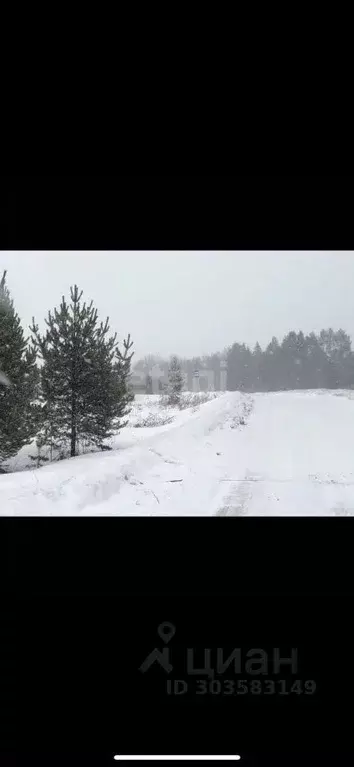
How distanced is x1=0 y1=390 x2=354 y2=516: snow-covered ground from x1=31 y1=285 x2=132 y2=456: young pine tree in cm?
31

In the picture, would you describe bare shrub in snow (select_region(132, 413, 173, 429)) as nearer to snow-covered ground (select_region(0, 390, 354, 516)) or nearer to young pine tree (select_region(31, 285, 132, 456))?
snow-covered ground (select_region(0, 390, 354, 516))

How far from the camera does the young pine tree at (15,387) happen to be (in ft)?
9.80

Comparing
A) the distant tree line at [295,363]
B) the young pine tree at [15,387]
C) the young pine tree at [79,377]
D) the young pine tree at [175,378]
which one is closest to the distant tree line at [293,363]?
the distant tree line at [295,363]

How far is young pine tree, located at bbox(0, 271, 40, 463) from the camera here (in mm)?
2986

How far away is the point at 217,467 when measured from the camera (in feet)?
9.74
